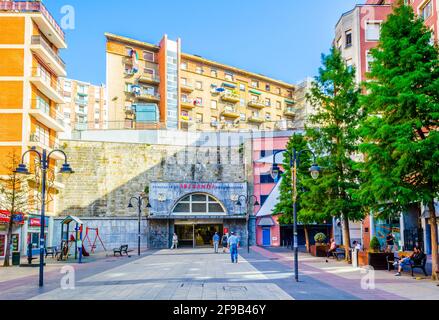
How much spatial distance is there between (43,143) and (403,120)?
30167 millimetres

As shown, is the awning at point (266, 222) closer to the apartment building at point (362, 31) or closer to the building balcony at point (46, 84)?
the apartment building at point (362, 31)

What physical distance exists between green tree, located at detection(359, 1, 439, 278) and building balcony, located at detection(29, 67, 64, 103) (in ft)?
88.9

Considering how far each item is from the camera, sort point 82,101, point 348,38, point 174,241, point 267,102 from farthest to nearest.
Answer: point 82,101 → point 267,102 → point 348,38 → point 174,241

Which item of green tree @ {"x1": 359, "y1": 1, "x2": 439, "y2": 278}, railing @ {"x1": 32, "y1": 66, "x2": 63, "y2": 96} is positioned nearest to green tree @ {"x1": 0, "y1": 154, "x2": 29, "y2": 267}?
railing @ {"x1": 32, "y1": 66, "x2": 63, "y2": 96}

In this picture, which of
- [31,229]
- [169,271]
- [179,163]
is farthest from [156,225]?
[169,271]

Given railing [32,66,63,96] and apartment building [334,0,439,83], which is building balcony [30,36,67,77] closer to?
railing [32,66,63,96]

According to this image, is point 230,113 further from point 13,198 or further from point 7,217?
point 13,198

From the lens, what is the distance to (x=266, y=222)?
156 ft

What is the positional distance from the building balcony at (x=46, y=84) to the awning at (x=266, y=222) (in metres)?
22.7

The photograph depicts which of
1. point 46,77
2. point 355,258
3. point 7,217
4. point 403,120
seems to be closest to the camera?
point 403,120

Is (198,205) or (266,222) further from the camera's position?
(266,222)

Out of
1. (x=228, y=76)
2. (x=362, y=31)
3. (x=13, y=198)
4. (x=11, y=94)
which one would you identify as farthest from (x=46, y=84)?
(x=228, y=76)

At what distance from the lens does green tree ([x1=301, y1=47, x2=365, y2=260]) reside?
25.7 metres
